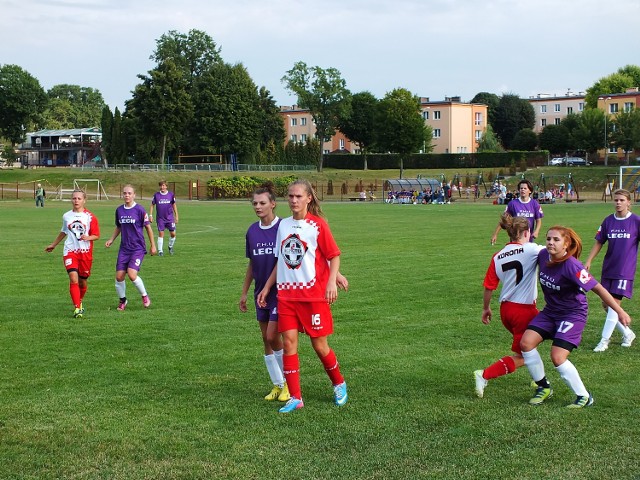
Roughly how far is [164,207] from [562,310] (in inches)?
699

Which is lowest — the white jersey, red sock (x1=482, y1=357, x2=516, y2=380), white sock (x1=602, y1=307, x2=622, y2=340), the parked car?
white sock (x1=602, y1=307, x2=622, y2=340)

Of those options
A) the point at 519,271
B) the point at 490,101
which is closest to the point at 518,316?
the point at 519,271

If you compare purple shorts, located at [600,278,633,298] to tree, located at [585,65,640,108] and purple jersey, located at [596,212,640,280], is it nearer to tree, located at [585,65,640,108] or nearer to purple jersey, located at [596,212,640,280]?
purple jersey, located at [596,212,640,280]

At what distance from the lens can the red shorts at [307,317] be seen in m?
6.81

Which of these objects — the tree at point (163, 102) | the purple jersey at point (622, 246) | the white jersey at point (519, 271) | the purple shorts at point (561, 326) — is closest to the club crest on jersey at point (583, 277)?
the purple shorts at point (561, 326)

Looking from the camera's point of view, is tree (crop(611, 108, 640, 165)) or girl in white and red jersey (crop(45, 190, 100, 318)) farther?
tree (crop(611, 108, 640, 165))

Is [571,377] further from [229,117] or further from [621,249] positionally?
[229,117]

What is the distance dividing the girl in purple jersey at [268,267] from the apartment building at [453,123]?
375 feet

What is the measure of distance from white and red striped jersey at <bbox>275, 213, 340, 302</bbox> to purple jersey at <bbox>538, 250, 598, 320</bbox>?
1910 millimetres

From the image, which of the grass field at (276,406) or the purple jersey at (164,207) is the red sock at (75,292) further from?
the purple jersey at (164,207)

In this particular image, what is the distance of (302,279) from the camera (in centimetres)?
684

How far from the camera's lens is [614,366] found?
8531mm

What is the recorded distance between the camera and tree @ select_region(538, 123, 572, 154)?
110 meters

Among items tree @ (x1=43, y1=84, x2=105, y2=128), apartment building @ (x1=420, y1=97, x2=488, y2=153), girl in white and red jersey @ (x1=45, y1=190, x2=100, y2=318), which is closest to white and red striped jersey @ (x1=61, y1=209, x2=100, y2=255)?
girl in white and red jersey @ (x1=45, y1=190, x2=100, y2=318)
